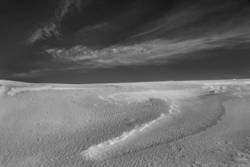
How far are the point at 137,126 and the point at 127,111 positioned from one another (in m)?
1.85

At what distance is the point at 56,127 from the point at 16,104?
388 cm

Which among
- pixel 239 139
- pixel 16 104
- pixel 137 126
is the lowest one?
pixel 239 139

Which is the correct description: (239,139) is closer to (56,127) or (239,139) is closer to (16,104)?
(56,127)

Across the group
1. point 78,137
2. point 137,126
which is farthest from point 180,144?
point 78,137

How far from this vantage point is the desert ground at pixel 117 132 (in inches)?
207

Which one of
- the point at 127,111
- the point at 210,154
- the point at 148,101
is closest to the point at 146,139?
the point at 210,154

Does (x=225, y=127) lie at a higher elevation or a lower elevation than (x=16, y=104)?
lower

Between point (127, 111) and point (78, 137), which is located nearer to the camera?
point (78, 137)

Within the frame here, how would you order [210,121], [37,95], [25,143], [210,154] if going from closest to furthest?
[210,154]
[25,143]
[210,121]
[37,95]

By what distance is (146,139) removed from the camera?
6609 mm

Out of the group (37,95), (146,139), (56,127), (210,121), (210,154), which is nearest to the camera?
(210,154)

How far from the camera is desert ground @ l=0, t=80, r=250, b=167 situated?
526 centimetres

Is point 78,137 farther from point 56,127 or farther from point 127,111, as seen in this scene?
point 127,111

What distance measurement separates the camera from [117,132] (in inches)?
282
